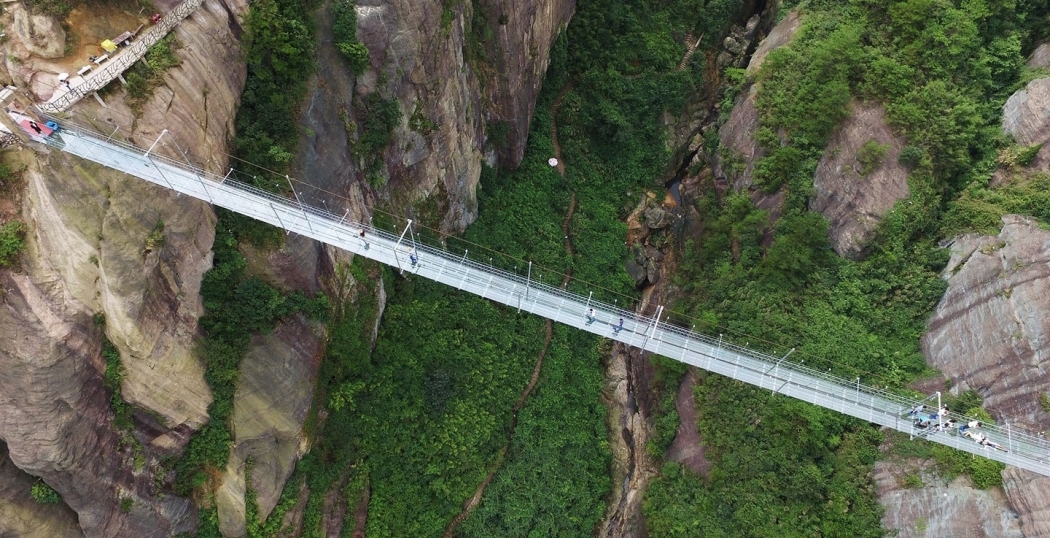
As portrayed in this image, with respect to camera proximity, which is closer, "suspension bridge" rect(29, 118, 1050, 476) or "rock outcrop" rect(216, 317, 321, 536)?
"suspension bridge" rect(29, 118, 1050, 476)

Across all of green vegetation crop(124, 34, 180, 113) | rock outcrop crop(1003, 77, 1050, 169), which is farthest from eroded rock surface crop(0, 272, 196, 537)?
rock outcrop crop(1003, 77, 1050, 169)

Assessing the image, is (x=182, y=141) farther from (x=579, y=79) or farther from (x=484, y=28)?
(x=579, y=79)

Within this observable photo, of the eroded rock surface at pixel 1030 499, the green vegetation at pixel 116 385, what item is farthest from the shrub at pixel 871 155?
the green vegetation at pixel 116 385

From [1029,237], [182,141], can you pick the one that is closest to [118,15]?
[182,141]

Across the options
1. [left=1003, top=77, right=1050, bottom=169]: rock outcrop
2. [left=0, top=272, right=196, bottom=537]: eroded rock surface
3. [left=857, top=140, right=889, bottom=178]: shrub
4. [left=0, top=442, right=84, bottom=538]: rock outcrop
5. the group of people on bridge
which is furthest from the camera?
[left=857, top=140, right=889, bottom=178]: shrub

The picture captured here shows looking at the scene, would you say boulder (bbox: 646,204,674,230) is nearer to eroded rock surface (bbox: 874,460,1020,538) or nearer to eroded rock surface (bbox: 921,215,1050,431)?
eroded rock surface (bbox: 921,215,1050,431)

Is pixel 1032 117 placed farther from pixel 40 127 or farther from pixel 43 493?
pixel 43 493

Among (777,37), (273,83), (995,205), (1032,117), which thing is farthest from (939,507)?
(273,83)
